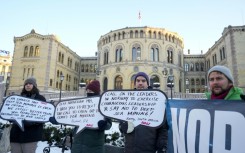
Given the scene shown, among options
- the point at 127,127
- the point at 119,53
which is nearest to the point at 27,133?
the point at 127,127

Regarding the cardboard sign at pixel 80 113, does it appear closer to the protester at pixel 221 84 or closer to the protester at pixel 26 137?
the protester at pixel 26 137

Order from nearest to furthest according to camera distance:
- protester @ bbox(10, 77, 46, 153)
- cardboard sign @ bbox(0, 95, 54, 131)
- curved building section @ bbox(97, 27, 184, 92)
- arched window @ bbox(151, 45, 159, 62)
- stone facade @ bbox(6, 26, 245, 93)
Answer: protester @ bbox(10, 77, 46, 153) < cardboard sign @ bbox(0, 95, 54, 131) < stone facade @ bbox(6, 26, 245, 93) < curved building section @ bbox(97, 27, 184, 92) < arched window @ bbox(151, 45, 159, 62)

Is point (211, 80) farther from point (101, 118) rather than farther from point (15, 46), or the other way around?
point (15, 46)

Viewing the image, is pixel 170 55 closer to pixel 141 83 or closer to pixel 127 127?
pixel 141 83

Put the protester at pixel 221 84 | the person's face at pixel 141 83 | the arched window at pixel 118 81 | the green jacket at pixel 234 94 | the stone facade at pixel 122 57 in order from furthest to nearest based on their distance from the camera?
1. the arched window at pixel 118 81
2. the stone facade at pixel 122 57
3. the person's face at pixel 141 83
4. the protester at pixel 221 84
5. the green jacket at pixel 234 94

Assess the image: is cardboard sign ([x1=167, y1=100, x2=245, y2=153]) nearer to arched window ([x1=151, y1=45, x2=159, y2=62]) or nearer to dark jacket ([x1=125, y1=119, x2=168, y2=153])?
dark jacket ([x1=125, y1=119, x2=168, y2=153])

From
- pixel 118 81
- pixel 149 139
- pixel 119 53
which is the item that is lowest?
pixel 149 139

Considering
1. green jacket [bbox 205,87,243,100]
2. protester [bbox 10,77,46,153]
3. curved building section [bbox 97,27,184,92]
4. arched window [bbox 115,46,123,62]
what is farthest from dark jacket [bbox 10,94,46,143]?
arched window [bbox 115,46,123,62]

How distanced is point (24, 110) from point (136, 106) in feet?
8.89

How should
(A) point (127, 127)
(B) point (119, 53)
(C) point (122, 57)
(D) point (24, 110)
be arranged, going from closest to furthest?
(A) point (127, 127)
(D) point (24, 110)
(C) point (122, 57)
(B) point (119, 53)

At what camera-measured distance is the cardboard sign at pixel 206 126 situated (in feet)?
8.12

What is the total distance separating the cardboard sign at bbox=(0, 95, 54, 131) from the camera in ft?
14.4

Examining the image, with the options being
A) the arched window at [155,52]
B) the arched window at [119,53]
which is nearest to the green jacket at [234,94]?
the arched window at [155,52]

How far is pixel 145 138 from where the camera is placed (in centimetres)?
308
